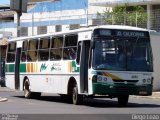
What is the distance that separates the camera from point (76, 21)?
5538cm

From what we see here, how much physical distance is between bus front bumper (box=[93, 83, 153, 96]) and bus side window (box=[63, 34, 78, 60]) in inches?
88.0

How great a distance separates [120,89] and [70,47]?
10.4 ft

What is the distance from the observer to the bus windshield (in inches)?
831

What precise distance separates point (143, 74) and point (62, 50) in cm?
398

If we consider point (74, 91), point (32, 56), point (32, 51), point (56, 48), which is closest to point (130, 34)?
point (74, 91)

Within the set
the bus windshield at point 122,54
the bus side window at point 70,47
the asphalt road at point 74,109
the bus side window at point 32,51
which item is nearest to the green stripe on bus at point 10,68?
the bus side window at point 32,51

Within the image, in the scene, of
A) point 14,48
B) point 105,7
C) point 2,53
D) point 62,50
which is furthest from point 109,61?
point 105,7

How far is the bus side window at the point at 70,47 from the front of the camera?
74.6ft

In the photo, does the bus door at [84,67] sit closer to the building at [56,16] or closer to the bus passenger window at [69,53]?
the bus passenger window at [69,53]

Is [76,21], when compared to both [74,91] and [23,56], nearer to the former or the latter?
[23,56]

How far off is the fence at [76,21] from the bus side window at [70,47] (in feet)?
50.0

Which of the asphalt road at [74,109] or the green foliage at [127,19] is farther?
the green foliage at [127,19]

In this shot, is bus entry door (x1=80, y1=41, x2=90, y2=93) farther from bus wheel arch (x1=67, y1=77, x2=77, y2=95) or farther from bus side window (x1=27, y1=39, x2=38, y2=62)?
bus side window (x1=27, y1=39, x2=38, y2=62)

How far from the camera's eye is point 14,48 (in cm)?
2944
